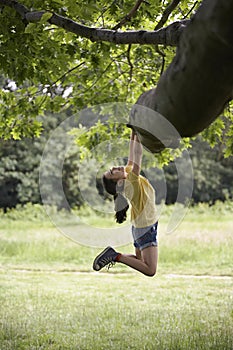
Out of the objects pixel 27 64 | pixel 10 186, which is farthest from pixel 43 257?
pixel 10 186

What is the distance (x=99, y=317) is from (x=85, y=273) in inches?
158

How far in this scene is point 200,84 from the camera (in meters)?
1.49

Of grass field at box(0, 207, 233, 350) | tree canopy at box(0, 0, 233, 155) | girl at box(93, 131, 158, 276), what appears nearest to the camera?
tree canopy at box(0, 0, 233, 155)

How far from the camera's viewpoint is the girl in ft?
15.4

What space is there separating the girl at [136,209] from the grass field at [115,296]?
2.42 ft

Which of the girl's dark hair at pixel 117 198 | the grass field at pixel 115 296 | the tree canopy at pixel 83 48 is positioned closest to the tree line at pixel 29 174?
the grass field at pixel 115 296

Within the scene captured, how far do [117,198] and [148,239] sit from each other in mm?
415

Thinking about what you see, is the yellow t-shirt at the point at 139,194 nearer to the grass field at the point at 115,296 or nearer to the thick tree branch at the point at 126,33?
the grass field at the point at 115,296

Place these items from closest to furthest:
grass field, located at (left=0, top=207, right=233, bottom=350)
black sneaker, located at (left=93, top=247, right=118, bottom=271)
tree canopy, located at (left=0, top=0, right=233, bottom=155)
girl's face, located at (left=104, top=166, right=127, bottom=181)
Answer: tree canopy, located at (left=0, top=0, right=233, bottom=155) < girl's face, located at (left=104, top=166, right=127, bottom=181) < black sneaker, located at (left=93, top=247, right=118, bottom=271) < grass field, located at (left=0, top=207, right=233, bottom=350)

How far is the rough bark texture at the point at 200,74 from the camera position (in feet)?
4.74

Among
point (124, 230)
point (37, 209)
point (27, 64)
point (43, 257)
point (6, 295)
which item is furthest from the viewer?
point (37, 209)

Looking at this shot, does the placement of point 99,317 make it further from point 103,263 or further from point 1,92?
point 1,92

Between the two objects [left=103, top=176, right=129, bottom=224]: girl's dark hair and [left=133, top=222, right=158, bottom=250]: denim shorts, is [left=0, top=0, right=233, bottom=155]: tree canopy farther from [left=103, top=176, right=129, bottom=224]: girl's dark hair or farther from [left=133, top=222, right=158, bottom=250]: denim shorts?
[left=133, top=222, right=158, bottom=250]: denim shorts

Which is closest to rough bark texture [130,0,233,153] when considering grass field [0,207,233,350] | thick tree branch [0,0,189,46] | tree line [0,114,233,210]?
thick tree branch [0,0,189,46]
